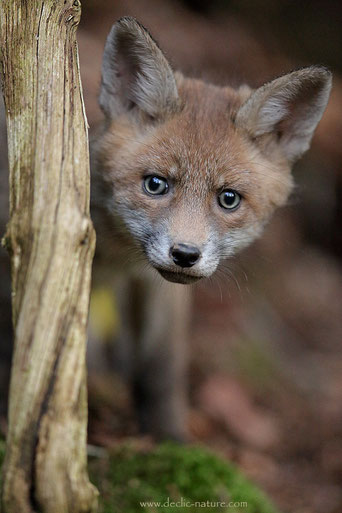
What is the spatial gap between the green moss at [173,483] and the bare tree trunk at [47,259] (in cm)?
151

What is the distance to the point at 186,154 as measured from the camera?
11.1ft

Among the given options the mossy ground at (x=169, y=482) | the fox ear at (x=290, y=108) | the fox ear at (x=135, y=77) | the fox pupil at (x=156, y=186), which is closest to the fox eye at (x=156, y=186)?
the fox pupil at (x=156, y=186)

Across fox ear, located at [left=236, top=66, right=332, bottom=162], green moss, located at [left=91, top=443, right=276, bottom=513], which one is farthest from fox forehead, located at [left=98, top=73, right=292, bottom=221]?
green moss, located at [left=91, top=443, right=276, bottom=513]

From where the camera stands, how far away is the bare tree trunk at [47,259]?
1.84 metres

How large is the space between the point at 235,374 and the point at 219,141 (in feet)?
11.5

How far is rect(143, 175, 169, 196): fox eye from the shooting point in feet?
11.1

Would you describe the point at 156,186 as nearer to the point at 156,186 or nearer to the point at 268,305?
the point at 156,186

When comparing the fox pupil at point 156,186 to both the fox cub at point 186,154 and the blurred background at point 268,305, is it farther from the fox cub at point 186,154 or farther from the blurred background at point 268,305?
the blurred background at point 268,305

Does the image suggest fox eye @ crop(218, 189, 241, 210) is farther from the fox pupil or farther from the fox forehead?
the fox pupil

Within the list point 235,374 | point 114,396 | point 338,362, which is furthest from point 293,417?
point 114,396

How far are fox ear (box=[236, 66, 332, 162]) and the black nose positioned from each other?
0.97m

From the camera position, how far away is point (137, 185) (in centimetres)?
343

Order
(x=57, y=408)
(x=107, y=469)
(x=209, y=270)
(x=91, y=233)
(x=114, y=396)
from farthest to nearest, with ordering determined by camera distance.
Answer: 1. (x=114, y=396)
2. (x=107, y=469)
3. (x=209, y=270)
4. (x=91, y=233)
5. (x=57, y=408)

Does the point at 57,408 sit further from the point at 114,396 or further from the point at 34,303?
the point at 114,396
